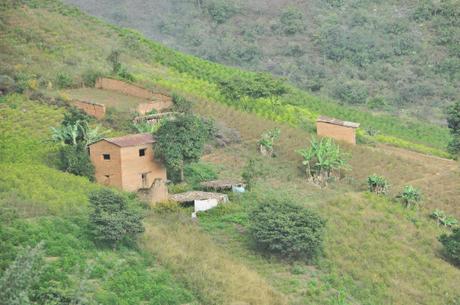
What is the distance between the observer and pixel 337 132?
42.8 meters

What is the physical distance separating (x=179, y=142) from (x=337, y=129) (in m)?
12.2

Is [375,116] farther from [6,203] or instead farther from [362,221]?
[6,203]

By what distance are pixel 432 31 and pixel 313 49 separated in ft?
33.0

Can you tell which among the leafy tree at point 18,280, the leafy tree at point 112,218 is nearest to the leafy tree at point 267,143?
the leafy tree at point 112,218

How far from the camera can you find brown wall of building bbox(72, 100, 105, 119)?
39156mm

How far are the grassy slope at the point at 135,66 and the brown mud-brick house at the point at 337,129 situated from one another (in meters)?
2.18

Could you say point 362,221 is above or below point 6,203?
below

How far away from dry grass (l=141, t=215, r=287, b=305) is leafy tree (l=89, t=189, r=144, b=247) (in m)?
0.86

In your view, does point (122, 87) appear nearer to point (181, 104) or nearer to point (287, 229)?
point (181, 104)

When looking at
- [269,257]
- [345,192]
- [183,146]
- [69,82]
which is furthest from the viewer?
[69,82]

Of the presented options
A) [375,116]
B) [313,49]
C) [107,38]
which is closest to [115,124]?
[107,38]

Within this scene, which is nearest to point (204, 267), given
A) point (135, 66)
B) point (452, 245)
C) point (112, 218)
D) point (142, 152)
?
point (112, 218)

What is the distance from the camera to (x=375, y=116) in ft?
192

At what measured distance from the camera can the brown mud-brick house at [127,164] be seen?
31.8 m
